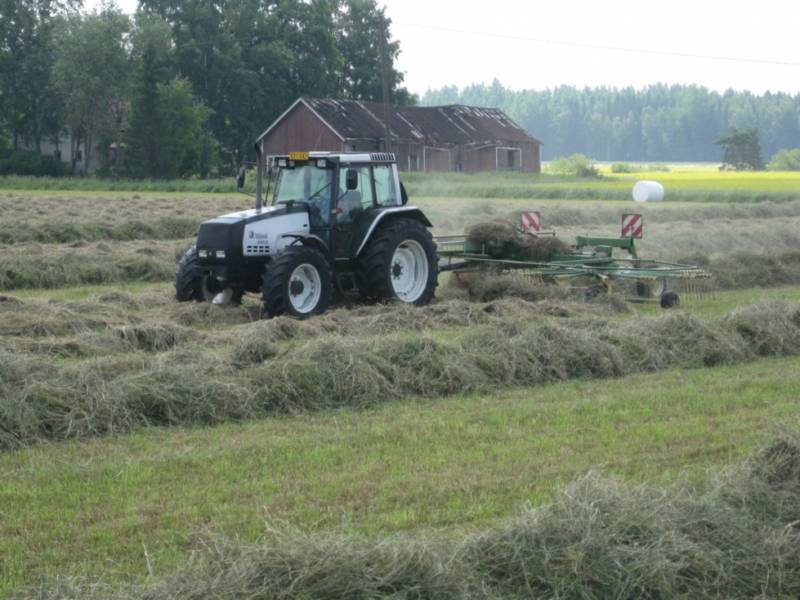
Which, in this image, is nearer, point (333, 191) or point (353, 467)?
point (353, 467)

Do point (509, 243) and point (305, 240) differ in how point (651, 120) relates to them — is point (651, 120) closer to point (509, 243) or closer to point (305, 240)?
point (509, 243)

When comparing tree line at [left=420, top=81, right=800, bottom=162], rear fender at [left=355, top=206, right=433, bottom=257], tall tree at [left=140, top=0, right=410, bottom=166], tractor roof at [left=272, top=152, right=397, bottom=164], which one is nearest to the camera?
tractor roof at [left=272, top=152, right=397, bottom=164]

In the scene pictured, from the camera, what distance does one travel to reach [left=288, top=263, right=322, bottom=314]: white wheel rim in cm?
1402

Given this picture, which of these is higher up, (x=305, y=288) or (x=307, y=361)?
(x=305, y=288)

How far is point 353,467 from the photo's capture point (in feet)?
24.8

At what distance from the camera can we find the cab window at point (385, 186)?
1522 centimetres

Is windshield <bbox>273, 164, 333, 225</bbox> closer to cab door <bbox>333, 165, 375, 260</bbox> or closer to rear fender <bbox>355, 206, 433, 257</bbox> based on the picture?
cab door <bbox>333, 165, 375, 260</bbox>

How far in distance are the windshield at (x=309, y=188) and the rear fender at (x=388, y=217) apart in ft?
1.83

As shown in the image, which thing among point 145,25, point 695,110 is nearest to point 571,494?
point 145,25

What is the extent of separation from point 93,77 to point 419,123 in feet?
62.4

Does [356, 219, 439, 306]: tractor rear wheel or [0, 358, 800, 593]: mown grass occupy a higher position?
[356, 219, 439, 306]: tractor rear wheel

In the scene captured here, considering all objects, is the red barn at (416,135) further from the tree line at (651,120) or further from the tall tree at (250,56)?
the tree line at (651,120)

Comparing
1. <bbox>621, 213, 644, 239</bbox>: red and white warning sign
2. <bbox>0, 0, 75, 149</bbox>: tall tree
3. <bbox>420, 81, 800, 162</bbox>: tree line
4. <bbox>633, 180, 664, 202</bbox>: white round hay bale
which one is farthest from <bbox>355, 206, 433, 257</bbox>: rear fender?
<bbox>420, 81, 800, 162</bbox>: tree line

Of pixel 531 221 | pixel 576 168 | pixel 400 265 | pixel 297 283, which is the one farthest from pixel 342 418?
pixel 576 168
